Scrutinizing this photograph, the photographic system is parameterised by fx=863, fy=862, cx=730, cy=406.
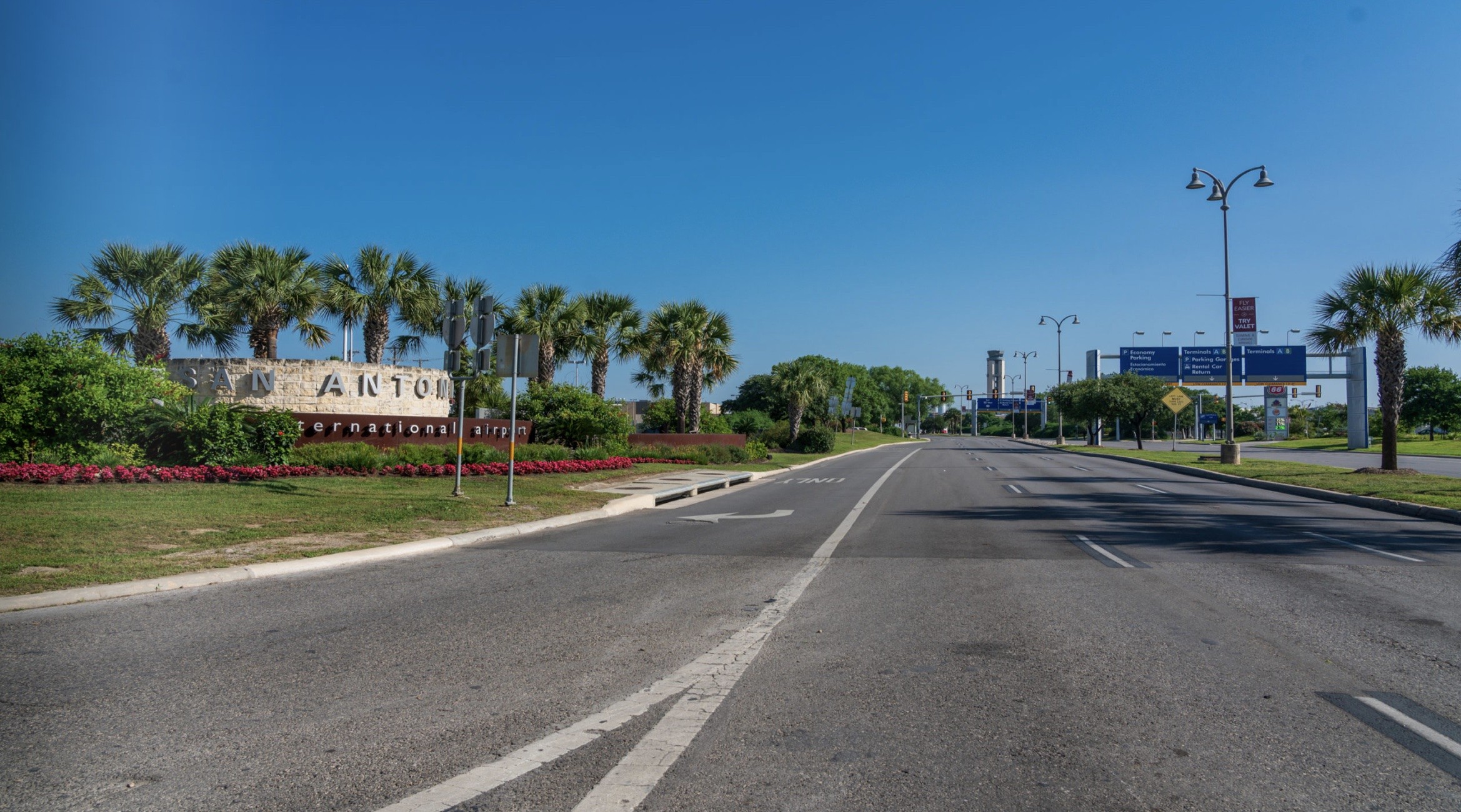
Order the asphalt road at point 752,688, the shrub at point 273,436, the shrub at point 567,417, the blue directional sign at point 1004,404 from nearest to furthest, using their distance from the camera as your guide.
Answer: the asphalt road at point 752,688 < the shrub at point 273,436 < the shrub at point 567,417 < the blue directional sign at point 1004,404

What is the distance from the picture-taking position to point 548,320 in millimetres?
35906

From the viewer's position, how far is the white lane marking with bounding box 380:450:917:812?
3.51 meters

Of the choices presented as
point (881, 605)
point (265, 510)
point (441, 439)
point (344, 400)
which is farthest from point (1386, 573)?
point (344, 400)

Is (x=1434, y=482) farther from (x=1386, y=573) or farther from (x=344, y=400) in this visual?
(x=344, y=400)

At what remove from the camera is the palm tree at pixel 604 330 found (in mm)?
37094

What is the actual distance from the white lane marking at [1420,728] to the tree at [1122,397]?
56.0 metres

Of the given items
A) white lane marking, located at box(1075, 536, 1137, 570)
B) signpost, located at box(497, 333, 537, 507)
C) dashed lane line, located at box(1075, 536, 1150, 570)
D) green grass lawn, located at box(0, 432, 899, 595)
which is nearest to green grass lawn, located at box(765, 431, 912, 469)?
green grass lawn, located at box(0, 432, 899, 595)

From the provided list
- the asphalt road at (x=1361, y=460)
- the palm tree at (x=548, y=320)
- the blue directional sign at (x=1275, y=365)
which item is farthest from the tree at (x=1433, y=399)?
the palm tree at (x=548, y=320)

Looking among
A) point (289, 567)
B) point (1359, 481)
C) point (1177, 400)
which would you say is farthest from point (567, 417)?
point (1177, 400)

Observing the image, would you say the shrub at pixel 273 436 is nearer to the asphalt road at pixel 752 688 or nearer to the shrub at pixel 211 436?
the shrub at pixel 211 436

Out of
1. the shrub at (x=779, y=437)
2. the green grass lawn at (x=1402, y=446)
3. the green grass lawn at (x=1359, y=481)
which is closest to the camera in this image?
the green grass lawn at (x=1359, y=481)

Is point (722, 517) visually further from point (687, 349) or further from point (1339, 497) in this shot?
point (687, 349)

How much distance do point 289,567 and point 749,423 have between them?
2066 inches

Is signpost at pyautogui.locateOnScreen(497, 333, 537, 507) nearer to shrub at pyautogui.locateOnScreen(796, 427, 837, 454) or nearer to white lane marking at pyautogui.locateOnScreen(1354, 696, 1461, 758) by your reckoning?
white lane marking at pyautogui.locateOnScreen(1354, 696, 1461, 758)
